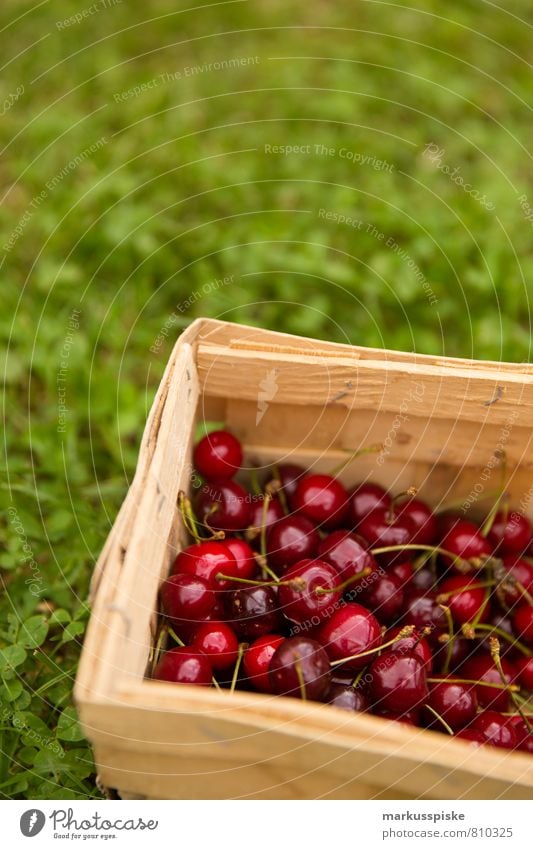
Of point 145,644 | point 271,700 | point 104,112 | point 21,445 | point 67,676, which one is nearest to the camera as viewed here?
point 271,700

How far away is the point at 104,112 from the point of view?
2723 mm

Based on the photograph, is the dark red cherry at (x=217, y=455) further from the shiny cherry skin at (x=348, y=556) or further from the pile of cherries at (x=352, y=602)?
the shiny cherry skin at (x=348, y=556)

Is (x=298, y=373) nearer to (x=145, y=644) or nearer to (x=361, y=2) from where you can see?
(x=145, y=644)

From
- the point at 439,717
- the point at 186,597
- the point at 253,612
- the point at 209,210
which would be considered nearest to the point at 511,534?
the point at 439,717

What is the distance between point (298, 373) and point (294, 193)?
1390 mm

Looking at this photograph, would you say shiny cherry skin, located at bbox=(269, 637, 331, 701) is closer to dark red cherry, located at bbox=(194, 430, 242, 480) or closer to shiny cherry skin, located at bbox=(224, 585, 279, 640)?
shiny cherry skin, located at bbox=(224, 585, 279, 640)

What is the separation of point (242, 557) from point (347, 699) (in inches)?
12.1

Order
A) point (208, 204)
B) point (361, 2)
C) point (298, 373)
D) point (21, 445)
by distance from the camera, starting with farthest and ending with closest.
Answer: point (361, 2) → point (208, 204) → point (21, 445) → point (298, 373)

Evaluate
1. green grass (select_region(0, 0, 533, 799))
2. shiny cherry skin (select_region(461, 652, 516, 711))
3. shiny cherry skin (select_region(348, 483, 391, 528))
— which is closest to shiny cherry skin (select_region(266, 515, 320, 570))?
shiny cherry skin (select_region(348, 483, 391, 528))

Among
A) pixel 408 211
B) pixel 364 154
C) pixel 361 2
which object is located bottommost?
pixel 408 211

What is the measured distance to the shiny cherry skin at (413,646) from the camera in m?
1.21

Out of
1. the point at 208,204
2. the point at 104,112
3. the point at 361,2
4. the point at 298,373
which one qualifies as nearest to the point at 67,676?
the point at 298,373

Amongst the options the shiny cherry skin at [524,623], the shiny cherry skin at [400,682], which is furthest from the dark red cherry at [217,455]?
the shiny cherry skin at [524,623]

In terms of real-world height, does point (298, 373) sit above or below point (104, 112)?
below
